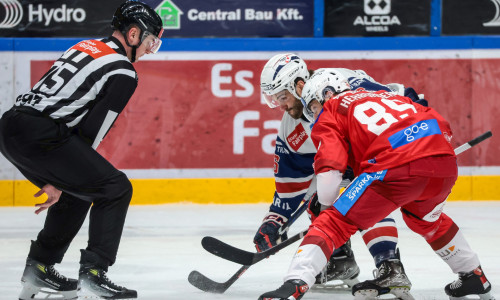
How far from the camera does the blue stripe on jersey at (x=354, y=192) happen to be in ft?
9.47

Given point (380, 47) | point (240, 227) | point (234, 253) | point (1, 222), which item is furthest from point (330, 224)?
point (380, 47)

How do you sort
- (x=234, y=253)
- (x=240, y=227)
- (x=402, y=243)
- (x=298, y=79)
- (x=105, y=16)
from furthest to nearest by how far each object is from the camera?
(x=105, y=16)
(x=240, y=227)
(x=402, y=243)
(x=298, y=79)
(x=234, y=253)

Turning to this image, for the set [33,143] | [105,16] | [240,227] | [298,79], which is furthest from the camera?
[105,16]

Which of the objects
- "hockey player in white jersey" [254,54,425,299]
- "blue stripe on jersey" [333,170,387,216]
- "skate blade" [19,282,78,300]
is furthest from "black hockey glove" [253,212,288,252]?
"blue stripe on jersey" [333,170,387,216]

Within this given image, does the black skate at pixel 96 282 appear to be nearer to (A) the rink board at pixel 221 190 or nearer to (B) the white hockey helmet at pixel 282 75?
(B) the white hockey helmet at pixel 282 75

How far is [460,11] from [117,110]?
4.17m

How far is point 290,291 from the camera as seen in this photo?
109 inches

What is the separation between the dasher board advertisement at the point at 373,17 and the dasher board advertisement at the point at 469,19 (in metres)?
0.14

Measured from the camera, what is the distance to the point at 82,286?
3.20 m

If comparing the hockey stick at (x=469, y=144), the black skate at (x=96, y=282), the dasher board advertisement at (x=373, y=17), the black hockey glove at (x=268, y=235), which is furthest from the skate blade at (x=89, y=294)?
the dasher board advertisement at (x=373, y=17)

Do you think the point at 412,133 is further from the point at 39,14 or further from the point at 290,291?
the point at 39,14

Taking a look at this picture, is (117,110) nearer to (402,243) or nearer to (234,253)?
(234,253)

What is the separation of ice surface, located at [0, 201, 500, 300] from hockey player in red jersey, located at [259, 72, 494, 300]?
0.61m

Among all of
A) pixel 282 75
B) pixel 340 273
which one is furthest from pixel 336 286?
pixel 282 75
